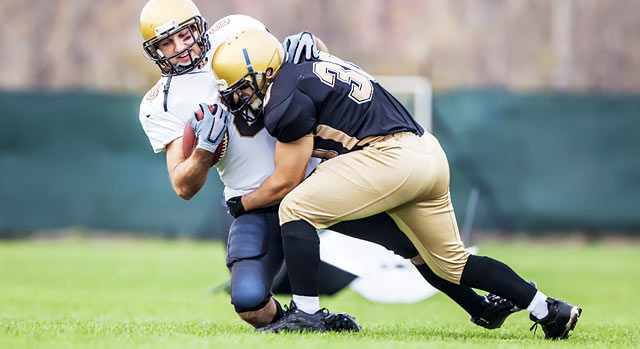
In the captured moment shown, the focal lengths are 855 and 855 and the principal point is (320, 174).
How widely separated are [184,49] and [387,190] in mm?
1240

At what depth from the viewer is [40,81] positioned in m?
15.3

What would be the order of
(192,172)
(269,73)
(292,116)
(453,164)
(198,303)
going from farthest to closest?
(453,164)
(198,303)
(192,172)
(269,73)
(292,116)

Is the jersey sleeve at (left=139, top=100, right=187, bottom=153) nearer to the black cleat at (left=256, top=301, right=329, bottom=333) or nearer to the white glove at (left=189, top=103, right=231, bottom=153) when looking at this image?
the white glove at (left=189, top=103, right=231, bottom=153)

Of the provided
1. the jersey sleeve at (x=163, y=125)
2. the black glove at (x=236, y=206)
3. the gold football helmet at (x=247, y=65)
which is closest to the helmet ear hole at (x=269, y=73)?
the gold football helmet at (x=247, y=65)

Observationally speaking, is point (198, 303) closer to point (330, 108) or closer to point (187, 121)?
point (187, 121)

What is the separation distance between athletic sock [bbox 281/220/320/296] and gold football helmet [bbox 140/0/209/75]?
3.43 ft

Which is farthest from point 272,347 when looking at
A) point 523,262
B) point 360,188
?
point 523,262

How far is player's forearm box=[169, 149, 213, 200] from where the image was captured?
400 cm

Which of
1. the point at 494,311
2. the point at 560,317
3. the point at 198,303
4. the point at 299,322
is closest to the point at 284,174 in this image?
the point at 299,322

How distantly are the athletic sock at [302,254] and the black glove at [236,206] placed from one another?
47 centimetres

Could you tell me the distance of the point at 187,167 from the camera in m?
4.05

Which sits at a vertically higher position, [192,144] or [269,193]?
[192,144]

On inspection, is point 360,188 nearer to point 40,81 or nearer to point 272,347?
point 272,347

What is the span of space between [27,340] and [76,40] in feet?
41.6
